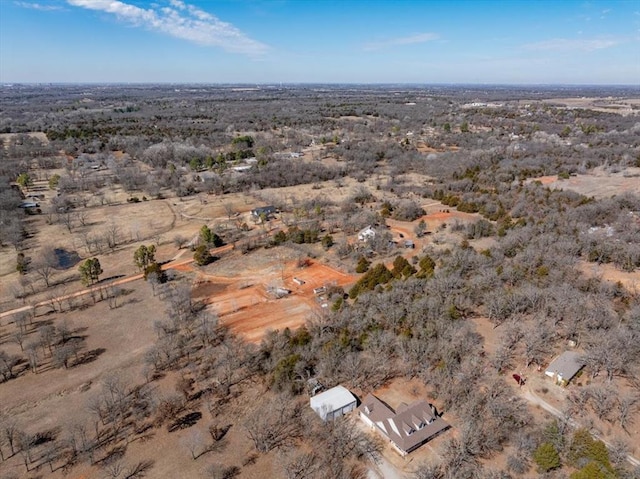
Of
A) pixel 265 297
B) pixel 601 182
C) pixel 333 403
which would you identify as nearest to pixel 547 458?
pixel 333 403

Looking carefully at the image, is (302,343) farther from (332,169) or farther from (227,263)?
(332,169)

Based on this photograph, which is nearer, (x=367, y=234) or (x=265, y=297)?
(x=265, y=297)

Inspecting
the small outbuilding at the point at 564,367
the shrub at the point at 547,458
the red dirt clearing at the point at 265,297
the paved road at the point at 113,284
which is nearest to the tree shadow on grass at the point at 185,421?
the red dirt clearing at the point at 265,297

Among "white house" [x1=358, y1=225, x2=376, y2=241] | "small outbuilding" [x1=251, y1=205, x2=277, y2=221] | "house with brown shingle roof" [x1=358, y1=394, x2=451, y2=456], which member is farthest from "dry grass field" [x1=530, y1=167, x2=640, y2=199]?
"house with brown shingle roof" [x1=358, y1=394, x2=451, y2=456]

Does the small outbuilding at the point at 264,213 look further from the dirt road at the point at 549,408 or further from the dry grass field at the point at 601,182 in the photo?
the dry grass field at the point at 601,182

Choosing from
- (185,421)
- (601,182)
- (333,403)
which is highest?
(601,182)

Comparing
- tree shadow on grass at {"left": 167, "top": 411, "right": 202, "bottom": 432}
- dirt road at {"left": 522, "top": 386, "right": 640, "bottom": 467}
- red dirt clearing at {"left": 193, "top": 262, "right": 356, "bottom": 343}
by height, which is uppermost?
dirt road at {"left": 522, "top": 386, "right": 640, "bottom": 467}

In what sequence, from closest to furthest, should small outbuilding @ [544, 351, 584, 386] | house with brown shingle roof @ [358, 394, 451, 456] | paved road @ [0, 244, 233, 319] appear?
house with brown shingle roof @ [358, 394, 451, 456] < small outbuilding @ [544, 351, 584, 386] < paved road @ [0, 244, 233, 319]

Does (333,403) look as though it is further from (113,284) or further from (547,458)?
(113,284)

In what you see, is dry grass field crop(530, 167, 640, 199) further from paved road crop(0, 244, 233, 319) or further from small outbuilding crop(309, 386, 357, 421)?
small outbuilding crop(309, 386, 357, 421)
